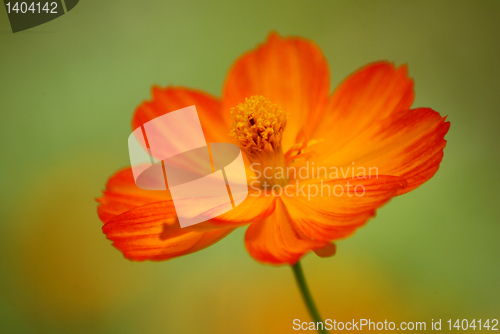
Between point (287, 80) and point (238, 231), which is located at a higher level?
point (287, 80)

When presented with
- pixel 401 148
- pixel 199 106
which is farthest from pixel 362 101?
pixel 199 106

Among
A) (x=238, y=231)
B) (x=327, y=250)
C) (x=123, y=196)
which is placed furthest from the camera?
(x=238, y=231)

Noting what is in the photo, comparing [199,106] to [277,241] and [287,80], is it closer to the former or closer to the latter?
[287,80]

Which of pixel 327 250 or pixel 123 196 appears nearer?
pixel 327 250

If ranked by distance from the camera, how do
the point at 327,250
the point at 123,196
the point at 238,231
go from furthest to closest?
the point at 238,231 < the point at 123,196 < the point at 327,250

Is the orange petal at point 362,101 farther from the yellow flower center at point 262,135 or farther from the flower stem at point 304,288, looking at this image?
the flower stem at point 304,288

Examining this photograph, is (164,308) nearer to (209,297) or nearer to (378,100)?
(209,297)
